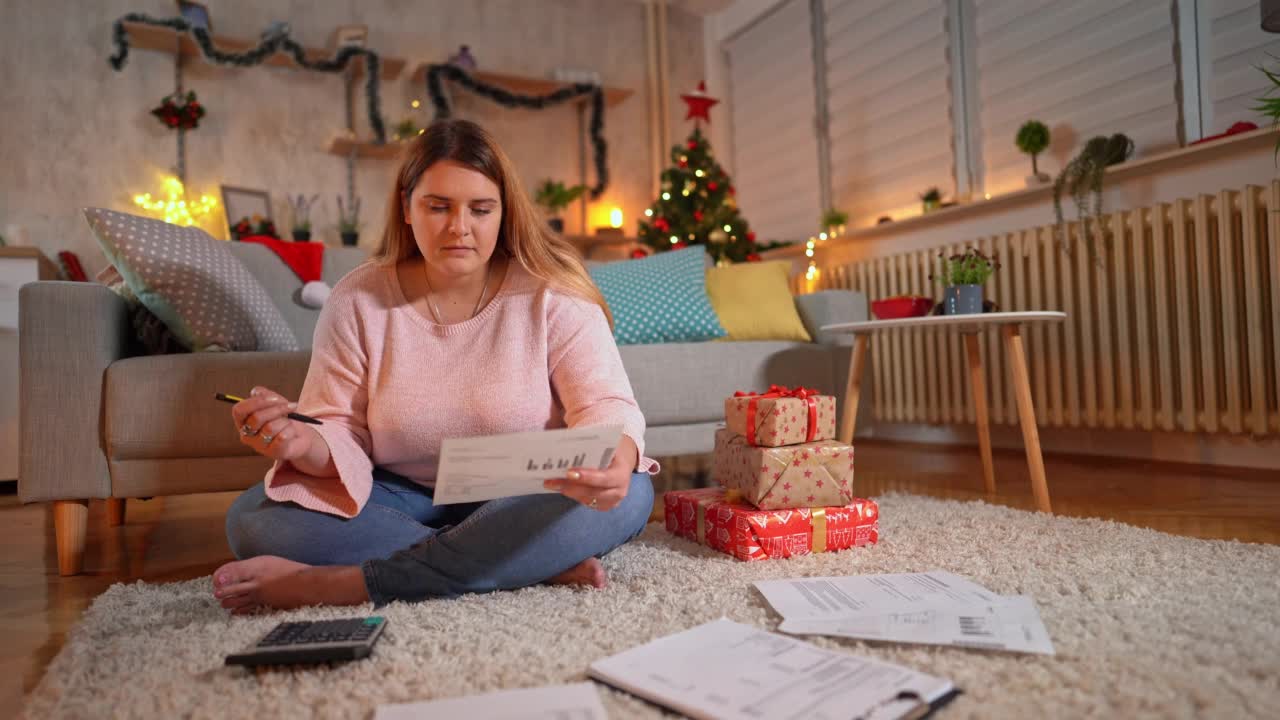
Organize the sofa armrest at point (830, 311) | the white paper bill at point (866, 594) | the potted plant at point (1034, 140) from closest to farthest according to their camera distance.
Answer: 1. the white paper bill at point (866, 594)
2. the sofa armrest at point (830, 311)
3. the potted plant at point (1034, 140)

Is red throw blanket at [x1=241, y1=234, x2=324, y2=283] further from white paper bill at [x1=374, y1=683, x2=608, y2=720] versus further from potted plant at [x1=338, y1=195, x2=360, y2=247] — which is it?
white paper bill at [x1=374, y1=683, x2=608, y2=720]

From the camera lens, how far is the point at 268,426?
3.51 feet

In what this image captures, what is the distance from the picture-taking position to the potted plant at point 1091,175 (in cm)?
271

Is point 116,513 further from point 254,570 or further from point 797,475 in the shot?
point 797,475

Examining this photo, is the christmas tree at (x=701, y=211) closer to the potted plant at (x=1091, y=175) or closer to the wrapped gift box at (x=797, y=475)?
the potted plant at (x=1091, y=175)

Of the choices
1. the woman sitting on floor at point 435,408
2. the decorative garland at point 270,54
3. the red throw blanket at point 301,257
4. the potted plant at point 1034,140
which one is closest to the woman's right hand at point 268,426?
the woman sitting on floor at point 435,408

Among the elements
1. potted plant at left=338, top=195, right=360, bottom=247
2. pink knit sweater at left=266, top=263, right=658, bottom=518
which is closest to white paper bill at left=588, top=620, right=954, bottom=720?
pink knit sweater at left=266, top=263, right=658, bottom=518

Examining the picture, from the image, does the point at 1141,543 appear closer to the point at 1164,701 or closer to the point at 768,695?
the point at 1164,701

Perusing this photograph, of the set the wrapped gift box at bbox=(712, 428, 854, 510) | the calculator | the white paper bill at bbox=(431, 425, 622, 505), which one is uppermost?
the white paper bill at bbox=(431, 425, 622, 505)

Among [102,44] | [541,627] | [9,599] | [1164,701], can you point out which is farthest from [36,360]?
[102,44]

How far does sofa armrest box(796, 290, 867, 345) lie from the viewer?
8.44ft

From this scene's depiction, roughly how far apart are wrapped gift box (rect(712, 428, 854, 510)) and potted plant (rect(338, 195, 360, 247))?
3192 millimetres

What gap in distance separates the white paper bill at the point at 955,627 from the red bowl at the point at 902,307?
119 centimetres

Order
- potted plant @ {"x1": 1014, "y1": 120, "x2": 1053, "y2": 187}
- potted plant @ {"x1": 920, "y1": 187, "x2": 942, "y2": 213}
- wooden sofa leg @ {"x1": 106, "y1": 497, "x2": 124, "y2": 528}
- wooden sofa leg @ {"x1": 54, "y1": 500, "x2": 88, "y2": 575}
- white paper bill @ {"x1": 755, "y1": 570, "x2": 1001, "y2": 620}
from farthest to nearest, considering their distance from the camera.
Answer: potted plant @ {"x1": 920, "y1": 187, "x2": 942, "y2": 213} → potted plant @ {"x1": 1014, "y1": 120, "x2": 1053, "y2": 187} → wooden sofa leg @ {"x1": 106, "y1": 497, "x2": 124, "y2": 528} → wooden sofa leg @ {"x1": 54, "y1": 500, "x2": 88, "y2": 575} → white paper bill @ {"x1": 755, "y1": 570, "x2": 1001, "y2": 620}
